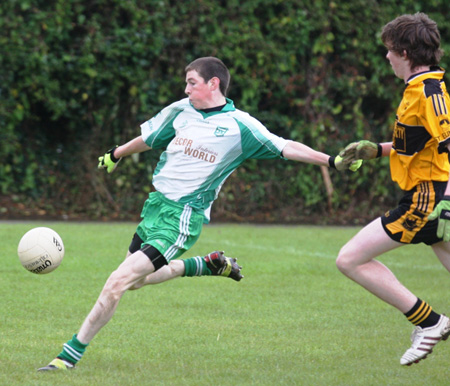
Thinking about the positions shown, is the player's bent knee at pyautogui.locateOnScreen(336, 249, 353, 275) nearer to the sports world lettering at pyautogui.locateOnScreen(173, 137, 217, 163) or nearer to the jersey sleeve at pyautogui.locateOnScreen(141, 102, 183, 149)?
the sports world lettering at pyautogui.locateOnScreen(173, 137, 217, 163)

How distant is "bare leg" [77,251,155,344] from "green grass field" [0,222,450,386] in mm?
284

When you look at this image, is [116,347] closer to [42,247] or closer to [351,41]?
[42,247]

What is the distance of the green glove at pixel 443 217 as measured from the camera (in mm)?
4949

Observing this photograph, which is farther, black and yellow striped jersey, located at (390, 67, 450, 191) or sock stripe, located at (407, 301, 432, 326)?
sock stripe, located at (407, 301, 432, 326)

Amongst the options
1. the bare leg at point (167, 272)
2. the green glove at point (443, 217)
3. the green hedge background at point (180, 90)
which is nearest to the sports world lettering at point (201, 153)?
the bare leg at point (167, 272)

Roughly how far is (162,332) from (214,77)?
209cm

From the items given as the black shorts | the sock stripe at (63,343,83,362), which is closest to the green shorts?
the sock stripe at (63,343,83,362)

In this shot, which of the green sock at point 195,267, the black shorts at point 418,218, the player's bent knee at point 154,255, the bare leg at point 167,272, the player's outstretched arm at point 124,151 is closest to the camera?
the black shorts at point 418,218

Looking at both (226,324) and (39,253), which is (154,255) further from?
(226,324)

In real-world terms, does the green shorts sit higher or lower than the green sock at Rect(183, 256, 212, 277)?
higher

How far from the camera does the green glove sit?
495 centimetres

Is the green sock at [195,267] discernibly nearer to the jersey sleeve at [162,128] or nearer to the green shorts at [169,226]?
the green shorts at [169,226]

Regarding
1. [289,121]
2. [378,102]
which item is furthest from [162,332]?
[378,102]

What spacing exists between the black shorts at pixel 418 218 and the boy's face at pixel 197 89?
160 cm
